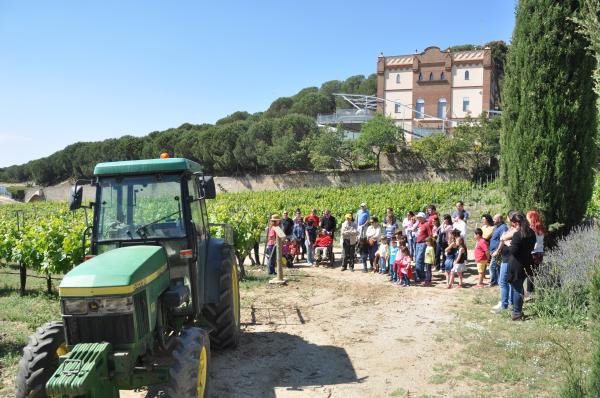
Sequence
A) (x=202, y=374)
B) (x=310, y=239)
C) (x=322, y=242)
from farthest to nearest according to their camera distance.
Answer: (x=310, y=239), (x=322, y=242), (x=202, y=374)

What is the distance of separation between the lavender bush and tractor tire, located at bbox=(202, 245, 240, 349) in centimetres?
458

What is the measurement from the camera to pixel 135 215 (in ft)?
17.7

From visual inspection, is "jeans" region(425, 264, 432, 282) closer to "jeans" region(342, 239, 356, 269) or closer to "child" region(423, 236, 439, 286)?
"child" region(423, 236, 439, 286)

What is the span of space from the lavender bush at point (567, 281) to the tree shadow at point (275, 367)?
328 centimetres

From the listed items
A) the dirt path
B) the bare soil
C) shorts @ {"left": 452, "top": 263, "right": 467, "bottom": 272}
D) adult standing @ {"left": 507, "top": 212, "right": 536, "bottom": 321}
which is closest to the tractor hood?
the bare soil

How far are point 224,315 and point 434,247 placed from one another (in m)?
7.07

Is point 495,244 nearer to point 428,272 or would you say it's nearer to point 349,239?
point 428,272

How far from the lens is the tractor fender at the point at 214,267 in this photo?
611cm

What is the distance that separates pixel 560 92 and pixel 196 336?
7.82 meters

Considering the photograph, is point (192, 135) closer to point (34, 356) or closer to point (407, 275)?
point (407, 275)

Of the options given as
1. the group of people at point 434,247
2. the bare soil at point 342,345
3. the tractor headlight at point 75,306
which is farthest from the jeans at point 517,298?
the tractor headlight at point 75,306

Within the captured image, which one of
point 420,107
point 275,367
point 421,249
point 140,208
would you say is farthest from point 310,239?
point 420,107

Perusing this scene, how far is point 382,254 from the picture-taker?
39.8ft

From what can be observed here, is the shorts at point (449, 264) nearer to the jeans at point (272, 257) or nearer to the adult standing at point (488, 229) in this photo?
the adult standing at point (488, 229)
